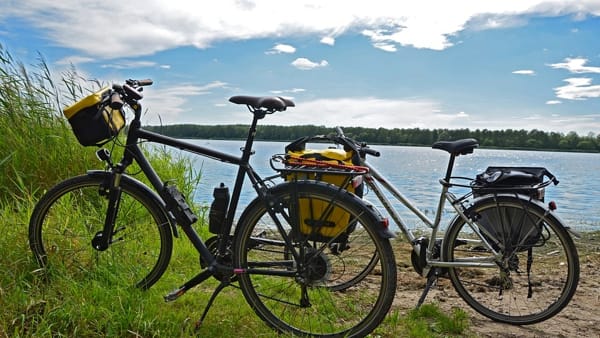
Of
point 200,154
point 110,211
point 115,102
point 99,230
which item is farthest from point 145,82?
Answer: point 99,230

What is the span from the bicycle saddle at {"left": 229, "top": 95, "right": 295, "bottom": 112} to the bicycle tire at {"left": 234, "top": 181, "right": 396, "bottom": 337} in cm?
44

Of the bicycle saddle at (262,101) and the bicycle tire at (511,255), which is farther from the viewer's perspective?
the bicycle tire at (511,255)

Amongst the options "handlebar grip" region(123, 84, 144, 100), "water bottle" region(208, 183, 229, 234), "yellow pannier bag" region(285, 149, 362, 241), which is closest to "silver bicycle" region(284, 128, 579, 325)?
"yellow pannier bag" region(285, 149, 362, 241)

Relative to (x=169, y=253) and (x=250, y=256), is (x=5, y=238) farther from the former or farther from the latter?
(x=250, y=256)

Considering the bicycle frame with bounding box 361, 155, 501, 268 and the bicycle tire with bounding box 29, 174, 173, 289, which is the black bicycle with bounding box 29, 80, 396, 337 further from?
the bicycle frame with bounding box 361, 155, 501, 268

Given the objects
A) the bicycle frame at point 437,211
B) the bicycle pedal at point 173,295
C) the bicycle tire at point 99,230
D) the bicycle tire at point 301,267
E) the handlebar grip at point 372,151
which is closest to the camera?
the bicycle tire at point 301,267

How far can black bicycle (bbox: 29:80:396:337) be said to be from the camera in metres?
2.87

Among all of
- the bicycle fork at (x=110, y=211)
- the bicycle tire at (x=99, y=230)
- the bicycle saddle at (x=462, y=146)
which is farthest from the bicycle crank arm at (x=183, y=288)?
the bicycle saddle at (x=462, y=146)

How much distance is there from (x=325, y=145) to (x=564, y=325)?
1990mm

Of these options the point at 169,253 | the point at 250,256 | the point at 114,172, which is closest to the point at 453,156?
the point at 250,256

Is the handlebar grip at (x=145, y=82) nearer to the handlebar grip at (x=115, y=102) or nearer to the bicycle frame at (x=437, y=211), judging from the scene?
the handlebar grip at (x=115, y=102)

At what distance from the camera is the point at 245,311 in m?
3.25

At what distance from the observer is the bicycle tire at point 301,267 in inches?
110

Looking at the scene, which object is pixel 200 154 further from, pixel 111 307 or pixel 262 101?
pixel 111 307
